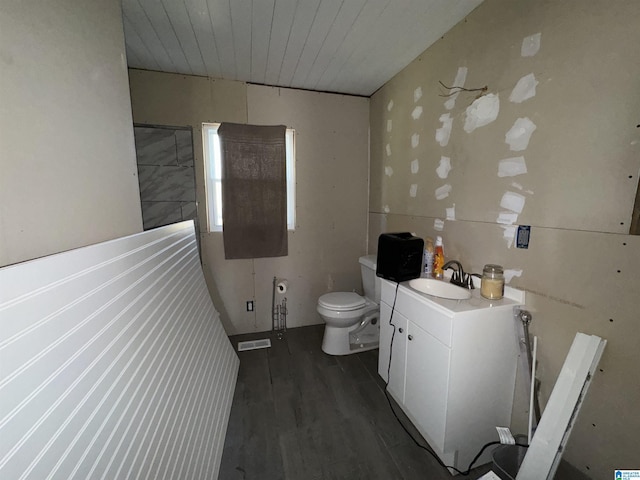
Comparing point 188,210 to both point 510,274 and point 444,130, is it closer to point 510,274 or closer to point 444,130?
point 444,130

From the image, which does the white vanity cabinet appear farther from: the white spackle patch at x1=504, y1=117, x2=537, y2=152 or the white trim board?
the white spackle patch at x1=504, y1=117, x2=537, y2=152

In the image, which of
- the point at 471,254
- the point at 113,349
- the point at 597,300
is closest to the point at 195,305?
the point at 113,349

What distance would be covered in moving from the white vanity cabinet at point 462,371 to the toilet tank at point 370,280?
2.67 ft

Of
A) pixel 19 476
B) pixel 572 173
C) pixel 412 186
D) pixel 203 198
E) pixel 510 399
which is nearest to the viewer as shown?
pixel 19 476

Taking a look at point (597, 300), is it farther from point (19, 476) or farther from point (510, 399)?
point (19, 476)

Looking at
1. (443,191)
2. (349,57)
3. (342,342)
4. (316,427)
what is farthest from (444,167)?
(316,427)

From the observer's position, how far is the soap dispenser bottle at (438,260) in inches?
69.6

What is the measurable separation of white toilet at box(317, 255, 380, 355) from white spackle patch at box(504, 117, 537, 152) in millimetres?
1295

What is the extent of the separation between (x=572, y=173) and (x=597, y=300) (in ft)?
1.76

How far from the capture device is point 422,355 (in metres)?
1.40

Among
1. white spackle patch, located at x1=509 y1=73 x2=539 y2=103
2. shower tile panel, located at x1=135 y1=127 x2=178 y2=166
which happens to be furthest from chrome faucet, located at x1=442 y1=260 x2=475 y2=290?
shower tile panel, located at x1=135 y1=127 x2=178 y2=166

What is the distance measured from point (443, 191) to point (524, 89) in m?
0.68

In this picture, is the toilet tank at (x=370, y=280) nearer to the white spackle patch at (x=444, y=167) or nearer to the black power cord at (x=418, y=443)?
the black power cord at (x=418, y=443)

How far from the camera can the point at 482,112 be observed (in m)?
1.45
